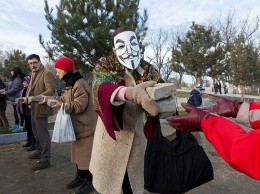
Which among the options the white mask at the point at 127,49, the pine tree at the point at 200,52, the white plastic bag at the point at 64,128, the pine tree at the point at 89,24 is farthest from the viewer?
the pine tree at the point at 200,52

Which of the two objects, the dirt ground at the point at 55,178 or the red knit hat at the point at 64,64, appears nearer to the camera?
the red knit hat at the point at 64,64

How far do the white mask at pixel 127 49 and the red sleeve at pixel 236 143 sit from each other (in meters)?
0.77

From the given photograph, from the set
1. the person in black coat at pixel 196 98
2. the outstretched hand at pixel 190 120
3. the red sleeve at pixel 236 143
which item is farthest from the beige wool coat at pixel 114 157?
the person in black coat at pixel 196 98

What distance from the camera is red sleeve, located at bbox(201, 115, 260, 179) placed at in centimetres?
90

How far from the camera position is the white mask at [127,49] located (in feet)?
5.48

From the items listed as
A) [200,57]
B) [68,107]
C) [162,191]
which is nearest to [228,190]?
[162,191]

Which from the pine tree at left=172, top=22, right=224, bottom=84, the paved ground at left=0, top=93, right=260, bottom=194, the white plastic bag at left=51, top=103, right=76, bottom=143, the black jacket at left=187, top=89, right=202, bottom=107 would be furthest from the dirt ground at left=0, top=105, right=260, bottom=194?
the pine tree at left=172, top=22, right=224, bottom=84

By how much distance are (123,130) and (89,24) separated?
7638mm

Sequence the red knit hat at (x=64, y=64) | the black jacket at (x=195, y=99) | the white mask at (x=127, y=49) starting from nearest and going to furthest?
the white mask at (x=127, y=49)
the red knit hat at (x=64, y=64)
the black jacket at (x=195, y=99)

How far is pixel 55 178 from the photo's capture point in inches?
142

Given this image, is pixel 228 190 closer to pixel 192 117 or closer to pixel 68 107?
pixel 68 107

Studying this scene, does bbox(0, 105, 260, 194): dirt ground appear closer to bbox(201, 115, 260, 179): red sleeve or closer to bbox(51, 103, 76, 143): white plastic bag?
bbox(51, 103, 76, 143): white plastic bag

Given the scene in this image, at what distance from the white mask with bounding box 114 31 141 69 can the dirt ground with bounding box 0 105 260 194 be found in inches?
83.9

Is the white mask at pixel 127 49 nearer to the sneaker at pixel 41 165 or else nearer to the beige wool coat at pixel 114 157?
the beige wool coat at pixel 114 157
